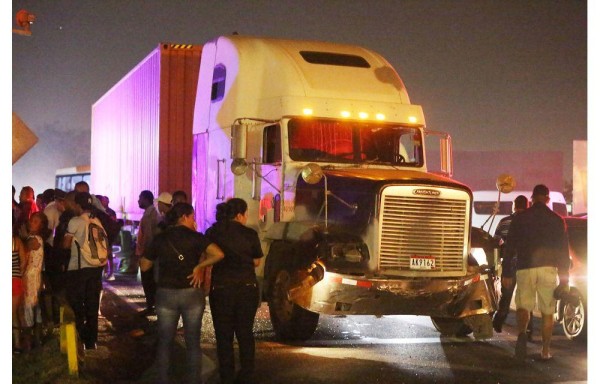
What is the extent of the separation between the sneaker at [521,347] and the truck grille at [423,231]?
1038mm

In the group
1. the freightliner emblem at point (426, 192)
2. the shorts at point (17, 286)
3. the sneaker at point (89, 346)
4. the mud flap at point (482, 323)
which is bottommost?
the sneaker at point (89, 346)

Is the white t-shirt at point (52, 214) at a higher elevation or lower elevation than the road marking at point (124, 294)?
higher

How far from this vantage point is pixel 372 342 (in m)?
11.1

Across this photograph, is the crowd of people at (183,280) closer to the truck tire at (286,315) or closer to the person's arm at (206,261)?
the person's arm at (206,261)

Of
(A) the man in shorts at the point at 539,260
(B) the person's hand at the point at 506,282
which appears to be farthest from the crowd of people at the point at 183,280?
(B) the person's hand at the point at 506,282

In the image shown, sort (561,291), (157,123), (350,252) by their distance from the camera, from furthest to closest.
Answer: (157,123)
(561,291)
(350,252)

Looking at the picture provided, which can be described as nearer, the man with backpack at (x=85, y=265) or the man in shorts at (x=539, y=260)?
the man with backpack at (x=85, y=265)

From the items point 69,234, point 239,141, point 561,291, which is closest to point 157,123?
point 239,141

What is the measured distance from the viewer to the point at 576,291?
37.0 ft

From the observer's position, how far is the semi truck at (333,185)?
9922 mm

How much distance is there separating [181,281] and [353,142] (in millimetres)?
4351

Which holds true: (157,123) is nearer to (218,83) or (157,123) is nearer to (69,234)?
(218,83)

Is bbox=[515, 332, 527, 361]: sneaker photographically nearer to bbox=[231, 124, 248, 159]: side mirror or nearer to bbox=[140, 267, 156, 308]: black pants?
bbox=[231, 124, 248, 159]: side mirror
